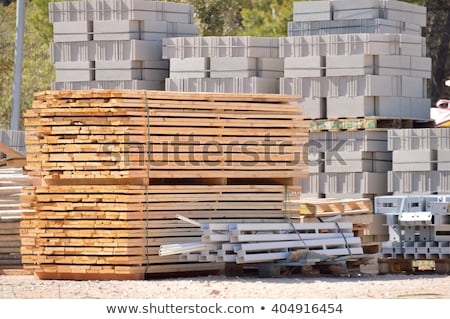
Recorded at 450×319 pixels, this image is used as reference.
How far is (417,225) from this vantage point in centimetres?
1377

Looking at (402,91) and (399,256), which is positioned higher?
(402,91)

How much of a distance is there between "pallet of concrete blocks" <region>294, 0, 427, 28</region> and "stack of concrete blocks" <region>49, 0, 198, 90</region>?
6.32ft

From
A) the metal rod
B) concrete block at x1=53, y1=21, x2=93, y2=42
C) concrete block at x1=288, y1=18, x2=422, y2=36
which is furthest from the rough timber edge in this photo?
the metal rod

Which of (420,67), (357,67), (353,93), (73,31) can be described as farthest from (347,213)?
(73,31)

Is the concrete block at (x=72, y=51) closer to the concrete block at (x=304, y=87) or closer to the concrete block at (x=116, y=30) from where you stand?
the concrete block at (x=116, y=30)

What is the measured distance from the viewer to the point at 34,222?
12.9 metres

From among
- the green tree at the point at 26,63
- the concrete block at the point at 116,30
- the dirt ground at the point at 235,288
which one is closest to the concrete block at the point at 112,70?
the concrete block at the point at 116,30

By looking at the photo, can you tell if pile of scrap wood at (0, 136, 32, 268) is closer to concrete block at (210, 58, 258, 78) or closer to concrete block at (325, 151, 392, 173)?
concrete block at (210, 58, 258, 78)

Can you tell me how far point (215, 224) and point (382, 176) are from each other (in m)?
3.87

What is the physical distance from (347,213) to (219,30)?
15151 mm

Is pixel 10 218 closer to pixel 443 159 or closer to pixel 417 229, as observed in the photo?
pixel 417 229

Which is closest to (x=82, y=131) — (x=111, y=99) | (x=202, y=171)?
(x=111, y=99)

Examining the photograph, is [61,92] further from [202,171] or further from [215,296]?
[215,296]

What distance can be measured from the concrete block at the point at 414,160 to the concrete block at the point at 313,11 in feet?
8.22
